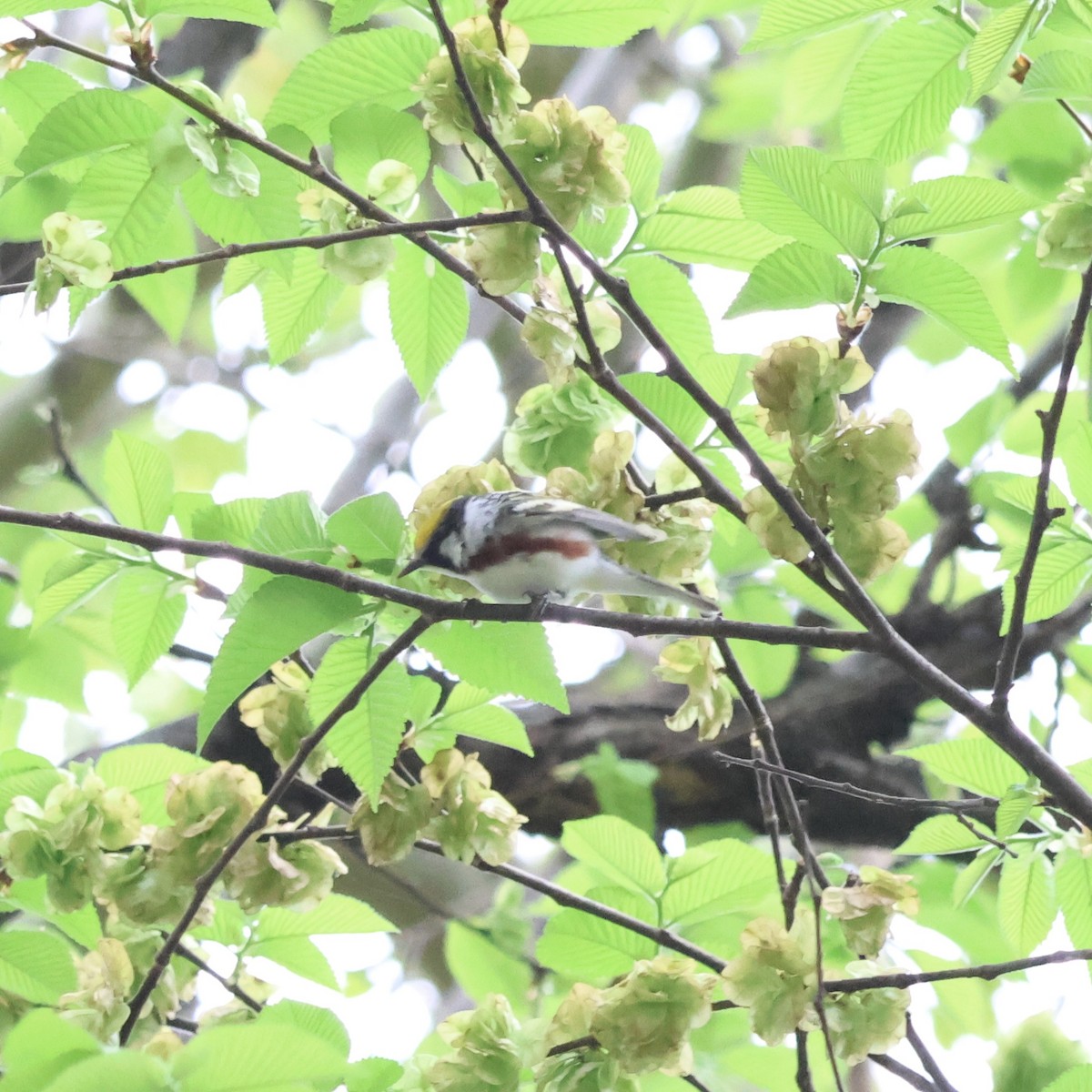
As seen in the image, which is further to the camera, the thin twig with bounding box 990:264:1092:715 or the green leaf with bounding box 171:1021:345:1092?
the thin twig with bounding box 990:264:1092:715

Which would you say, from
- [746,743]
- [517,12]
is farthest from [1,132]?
[746,743]

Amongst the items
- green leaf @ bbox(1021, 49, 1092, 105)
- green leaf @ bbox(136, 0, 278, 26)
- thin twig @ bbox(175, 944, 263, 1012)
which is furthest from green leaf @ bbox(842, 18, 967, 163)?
thin twig @ bbox(175, 944, 263, 1012)

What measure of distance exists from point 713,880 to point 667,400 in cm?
48

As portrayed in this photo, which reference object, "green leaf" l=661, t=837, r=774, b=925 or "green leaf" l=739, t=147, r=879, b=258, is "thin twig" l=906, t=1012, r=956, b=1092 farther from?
"green leaf" l=739, t=147, r=879, b=258

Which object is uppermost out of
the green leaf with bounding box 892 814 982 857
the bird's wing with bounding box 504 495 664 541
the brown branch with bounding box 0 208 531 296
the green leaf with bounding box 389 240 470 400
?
the brown branch with bounding box 0 208 531 296

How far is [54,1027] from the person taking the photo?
2.39ft

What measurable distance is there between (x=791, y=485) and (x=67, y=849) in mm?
741

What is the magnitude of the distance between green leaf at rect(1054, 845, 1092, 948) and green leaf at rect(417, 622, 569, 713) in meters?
0.49

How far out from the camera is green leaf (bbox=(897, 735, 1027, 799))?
104 cm

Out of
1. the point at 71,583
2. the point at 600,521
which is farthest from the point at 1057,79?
the point at 71,583

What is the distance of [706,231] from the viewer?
1.07m

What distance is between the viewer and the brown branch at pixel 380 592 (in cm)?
82

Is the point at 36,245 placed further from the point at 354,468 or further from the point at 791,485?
the point at 791,485

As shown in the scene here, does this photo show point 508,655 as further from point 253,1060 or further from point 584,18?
point 584,18
